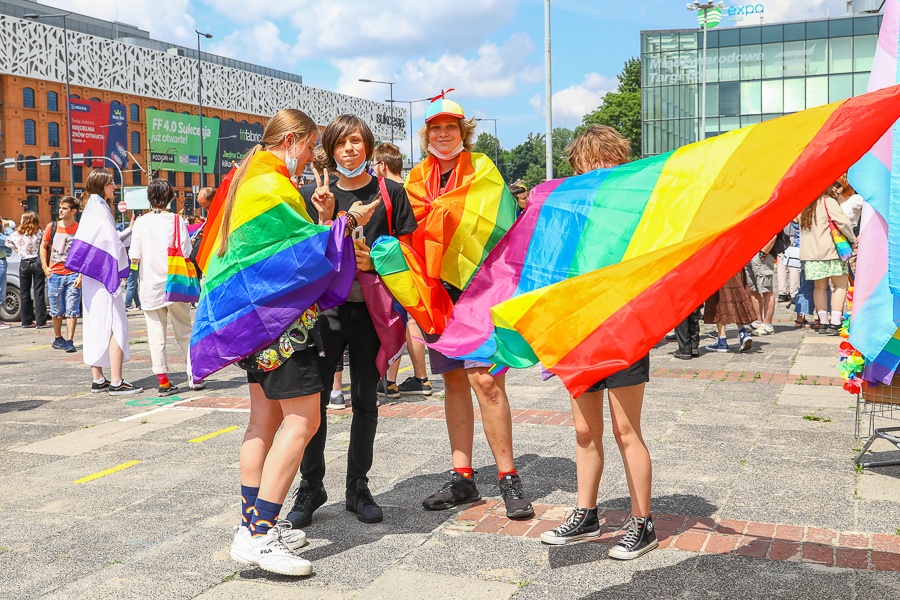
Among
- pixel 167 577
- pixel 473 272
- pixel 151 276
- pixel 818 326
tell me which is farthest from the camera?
pixel 818 326

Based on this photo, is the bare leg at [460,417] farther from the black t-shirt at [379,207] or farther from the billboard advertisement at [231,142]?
the billboard advertisement at [231,142]

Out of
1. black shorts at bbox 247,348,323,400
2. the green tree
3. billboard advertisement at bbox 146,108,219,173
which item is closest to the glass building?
the green tree

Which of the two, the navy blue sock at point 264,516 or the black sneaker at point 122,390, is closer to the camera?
the navy blue sock at point 264,516

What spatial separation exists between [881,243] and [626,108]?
89979mm

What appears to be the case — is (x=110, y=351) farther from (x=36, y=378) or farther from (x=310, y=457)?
(x=310, y=457)

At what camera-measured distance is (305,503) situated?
494 centimetres

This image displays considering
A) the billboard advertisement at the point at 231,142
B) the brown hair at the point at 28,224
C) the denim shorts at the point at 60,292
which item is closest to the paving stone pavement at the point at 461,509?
the denim shorts at the point at 60,292

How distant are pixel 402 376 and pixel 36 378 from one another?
4320 millimetres

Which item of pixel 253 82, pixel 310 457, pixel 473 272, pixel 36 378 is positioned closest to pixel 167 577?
pixel 310 457

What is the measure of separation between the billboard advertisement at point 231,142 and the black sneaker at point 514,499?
105611 mm

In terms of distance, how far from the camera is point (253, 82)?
116 metres

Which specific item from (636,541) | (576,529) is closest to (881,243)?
(636,541)

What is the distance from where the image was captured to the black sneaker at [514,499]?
490 cm

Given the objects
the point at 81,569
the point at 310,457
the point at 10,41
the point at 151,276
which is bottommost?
the point at 81,569
